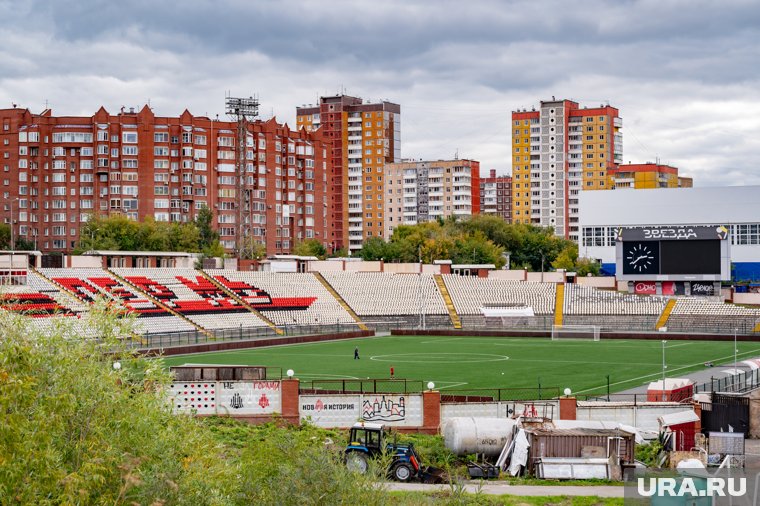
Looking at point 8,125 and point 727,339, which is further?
point 8,125

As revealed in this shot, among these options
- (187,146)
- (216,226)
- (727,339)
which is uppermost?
(187,146)

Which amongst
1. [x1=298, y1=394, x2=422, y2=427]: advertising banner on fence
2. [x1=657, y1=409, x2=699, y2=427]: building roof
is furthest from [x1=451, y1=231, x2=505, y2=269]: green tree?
[x1=657, y1=409, x2=699, y2=427]: building roof

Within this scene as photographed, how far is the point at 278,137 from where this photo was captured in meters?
156

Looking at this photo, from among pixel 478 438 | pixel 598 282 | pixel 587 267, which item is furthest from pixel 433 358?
pixel 587 267

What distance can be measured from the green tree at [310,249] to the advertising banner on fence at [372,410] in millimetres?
110599

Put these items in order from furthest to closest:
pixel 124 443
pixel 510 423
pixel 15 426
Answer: pixel 510 423 < pixel 124 443 < pixel 15 426

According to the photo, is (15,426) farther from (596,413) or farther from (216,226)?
(216,226)

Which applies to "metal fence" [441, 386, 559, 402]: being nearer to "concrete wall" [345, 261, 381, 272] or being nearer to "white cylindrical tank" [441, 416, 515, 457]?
"white cylindrical tank" [441, 416, 515, 457]

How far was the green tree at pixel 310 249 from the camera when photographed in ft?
488

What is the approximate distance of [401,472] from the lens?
30.3 m

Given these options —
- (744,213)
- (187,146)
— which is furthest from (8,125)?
(744,213)

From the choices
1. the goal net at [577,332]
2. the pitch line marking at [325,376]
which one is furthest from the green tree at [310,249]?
the pitch line marking at [325,376]

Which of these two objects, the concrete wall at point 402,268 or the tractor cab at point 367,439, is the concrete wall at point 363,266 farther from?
the tractor cab at point 367,439

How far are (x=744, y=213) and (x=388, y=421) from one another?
111m
